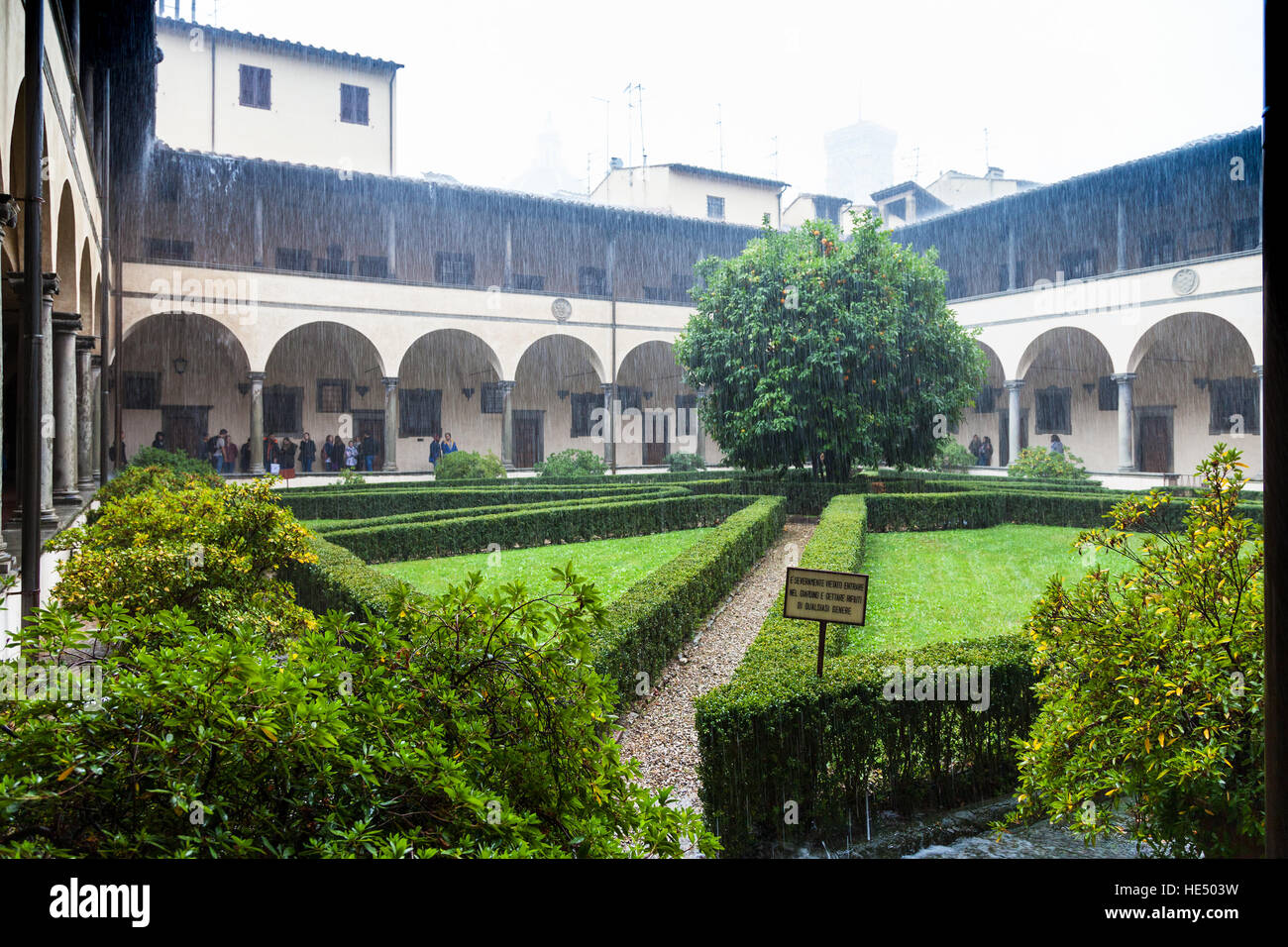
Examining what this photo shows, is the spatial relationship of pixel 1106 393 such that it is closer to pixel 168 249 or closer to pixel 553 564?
pixel 553 564

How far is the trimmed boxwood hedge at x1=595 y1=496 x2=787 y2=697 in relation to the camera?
4.52 meters

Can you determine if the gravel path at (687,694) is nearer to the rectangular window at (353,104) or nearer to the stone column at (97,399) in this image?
the stone column at (97,399)

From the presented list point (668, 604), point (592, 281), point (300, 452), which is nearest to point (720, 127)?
point (592, 281)

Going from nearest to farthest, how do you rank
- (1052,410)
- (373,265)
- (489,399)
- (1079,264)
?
1. (373,265)
2. (1079,264)
3. (489,399)
4. (1052,410)

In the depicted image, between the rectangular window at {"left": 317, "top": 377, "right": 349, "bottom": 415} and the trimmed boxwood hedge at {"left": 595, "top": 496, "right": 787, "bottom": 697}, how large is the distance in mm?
15190

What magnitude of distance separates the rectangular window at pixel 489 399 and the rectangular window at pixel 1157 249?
16.8 metres

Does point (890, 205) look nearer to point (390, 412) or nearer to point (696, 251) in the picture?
point (696, 251)

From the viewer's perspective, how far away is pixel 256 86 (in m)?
22.5

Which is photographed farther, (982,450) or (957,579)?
(982,450)

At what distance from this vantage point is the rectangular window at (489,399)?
918 inches

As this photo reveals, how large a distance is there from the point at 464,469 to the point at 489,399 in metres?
6.22

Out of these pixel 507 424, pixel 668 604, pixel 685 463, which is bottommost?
pixel 668 604

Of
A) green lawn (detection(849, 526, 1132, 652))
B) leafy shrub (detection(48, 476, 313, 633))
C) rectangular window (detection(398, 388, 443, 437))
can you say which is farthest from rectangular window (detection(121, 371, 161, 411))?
green lawn (detection(849, 526, 1132, 652))
